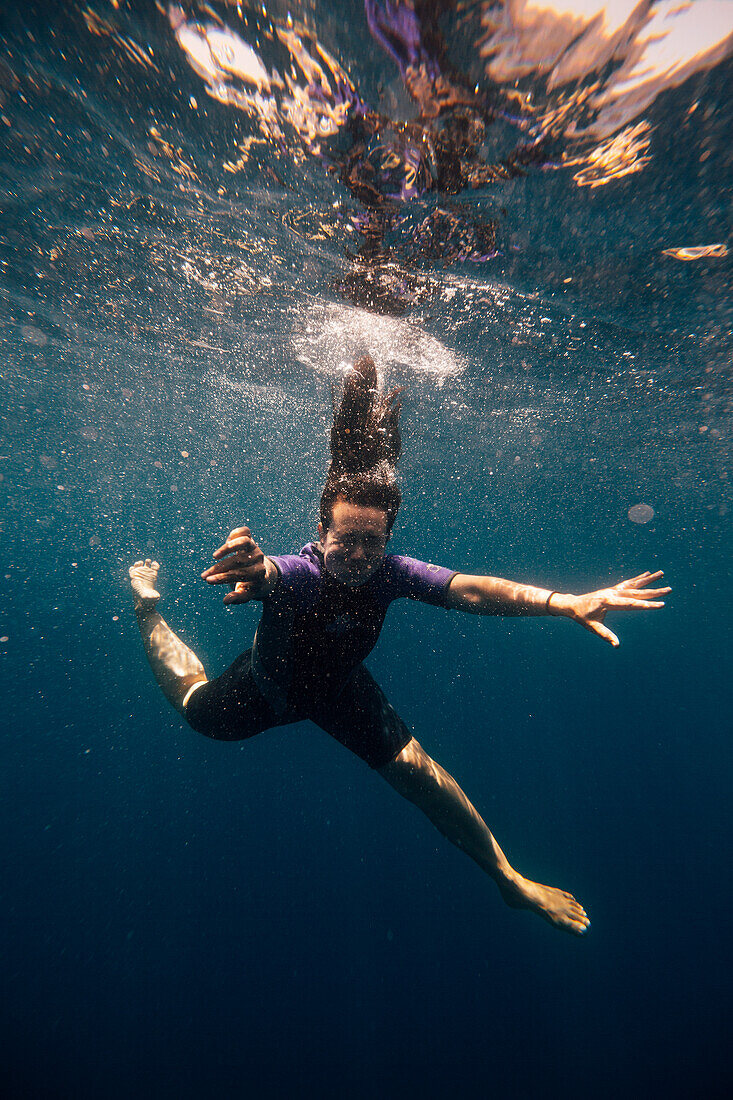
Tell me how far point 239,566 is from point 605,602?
6.26ft

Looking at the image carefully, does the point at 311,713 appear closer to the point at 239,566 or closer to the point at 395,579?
the point at 395,579

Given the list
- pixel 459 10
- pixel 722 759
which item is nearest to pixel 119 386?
pixel 459 10

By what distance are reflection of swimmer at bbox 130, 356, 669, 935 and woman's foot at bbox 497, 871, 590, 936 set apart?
1 cm

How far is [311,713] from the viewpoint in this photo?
360cm

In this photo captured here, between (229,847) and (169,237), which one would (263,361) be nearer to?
(169,237)

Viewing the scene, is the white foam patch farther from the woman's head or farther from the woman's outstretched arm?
the woman's outstretched arm

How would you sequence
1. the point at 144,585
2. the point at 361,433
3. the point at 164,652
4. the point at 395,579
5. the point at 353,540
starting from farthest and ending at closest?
the point at 144,585 → the point at 164,652 → the point at 361,433 → the point at 395,579 → the point at 353,540

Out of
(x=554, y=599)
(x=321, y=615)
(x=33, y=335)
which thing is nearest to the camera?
(x=554, y=599)

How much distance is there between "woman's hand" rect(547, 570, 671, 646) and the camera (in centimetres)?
210

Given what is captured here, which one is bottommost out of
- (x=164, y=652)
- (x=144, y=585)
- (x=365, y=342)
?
(x=164, y=652)

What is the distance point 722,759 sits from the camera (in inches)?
1937

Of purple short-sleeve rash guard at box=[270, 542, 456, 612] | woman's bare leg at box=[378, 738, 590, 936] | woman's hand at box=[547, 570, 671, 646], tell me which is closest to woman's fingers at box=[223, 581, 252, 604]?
purple short-sleeve rash guard at box=[270, 542, 456, 612]

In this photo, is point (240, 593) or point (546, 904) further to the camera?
point (546, 904)

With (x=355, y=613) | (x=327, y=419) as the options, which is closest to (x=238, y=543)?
(x=355, y=613)
